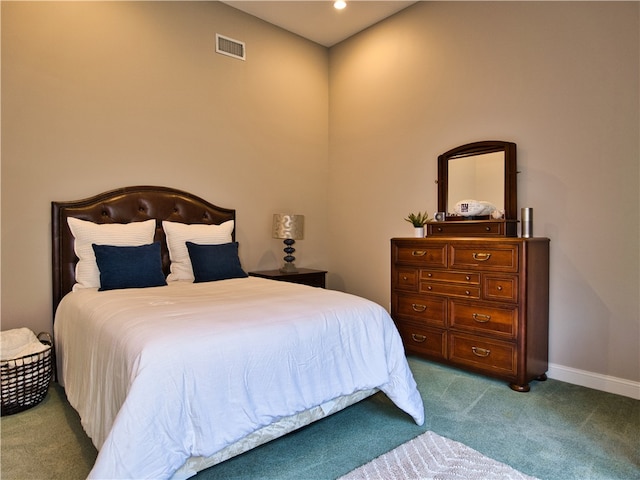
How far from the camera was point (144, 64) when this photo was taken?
3500mm

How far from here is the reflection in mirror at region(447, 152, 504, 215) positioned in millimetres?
3252

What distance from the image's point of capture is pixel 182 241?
11.3ft

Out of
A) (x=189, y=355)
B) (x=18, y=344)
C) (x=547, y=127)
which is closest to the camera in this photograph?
(x=189, y=355)

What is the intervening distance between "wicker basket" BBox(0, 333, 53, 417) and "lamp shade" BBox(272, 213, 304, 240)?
2.20 m

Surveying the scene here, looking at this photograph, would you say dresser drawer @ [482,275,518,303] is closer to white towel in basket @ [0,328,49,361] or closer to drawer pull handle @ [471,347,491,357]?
drawer pull handle @ [471,347,491,357]

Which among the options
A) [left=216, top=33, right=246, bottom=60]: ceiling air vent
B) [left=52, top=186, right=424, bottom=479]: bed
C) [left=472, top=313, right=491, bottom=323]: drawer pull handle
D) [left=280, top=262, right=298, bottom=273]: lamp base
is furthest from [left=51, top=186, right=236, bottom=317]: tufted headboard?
[left=472, top=313, right=491, bottom=323]: drawer pull handle

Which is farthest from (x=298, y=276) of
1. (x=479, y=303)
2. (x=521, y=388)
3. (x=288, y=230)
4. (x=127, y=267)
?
(x=521, y=388)

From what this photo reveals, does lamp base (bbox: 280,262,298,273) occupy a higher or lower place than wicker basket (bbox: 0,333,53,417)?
higher

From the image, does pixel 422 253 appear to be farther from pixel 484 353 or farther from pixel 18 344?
pixel 18 344

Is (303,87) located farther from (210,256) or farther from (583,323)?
(583,323)

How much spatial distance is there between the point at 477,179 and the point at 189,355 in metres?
2.78

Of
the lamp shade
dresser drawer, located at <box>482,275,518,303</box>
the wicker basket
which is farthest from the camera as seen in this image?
the lamp shade

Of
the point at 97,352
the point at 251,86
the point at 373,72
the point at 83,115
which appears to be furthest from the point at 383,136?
the point at 97,352

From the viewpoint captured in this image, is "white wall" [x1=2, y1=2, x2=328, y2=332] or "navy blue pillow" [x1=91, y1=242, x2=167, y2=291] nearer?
"navy blue pillow" [x1=91, y1=242, x2=167, y2=291]
